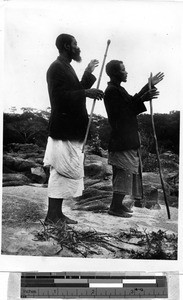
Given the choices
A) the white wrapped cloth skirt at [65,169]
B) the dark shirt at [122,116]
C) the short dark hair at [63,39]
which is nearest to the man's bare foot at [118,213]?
the white wrapped cloth skirt at [65,169]

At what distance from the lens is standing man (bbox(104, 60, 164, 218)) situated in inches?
84.0

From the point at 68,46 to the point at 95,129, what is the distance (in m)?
0.37

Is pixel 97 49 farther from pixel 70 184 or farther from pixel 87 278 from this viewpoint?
pixel 87 278

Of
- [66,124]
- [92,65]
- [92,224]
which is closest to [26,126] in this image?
[66,124]

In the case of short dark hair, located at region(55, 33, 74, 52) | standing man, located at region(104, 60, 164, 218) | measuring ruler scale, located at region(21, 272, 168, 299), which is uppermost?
short dark hair, located at region(55, 33, 74, 52)

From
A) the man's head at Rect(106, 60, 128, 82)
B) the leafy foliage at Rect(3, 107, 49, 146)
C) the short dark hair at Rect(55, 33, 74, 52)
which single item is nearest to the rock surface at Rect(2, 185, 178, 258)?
the leafy foliage at Rect(3, 107, 49, 146)

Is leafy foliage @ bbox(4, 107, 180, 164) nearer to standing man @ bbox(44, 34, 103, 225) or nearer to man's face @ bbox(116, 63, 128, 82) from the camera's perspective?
standing man @ bbox(44, 34, 103, 225)

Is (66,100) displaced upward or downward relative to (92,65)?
downward

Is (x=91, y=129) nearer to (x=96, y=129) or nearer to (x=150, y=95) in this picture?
(x=96, y=129)

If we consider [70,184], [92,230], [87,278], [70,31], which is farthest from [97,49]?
[87,278]

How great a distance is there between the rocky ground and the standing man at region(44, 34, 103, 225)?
4cm

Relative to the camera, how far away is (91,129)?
2135 millimetres

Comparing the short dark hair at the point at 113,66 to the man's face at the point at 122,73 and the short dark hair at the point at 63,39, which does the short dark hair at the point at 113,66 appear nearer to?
the man's face at the point at 122,73

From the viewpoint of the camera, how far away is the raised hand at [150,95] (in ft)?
6.99
